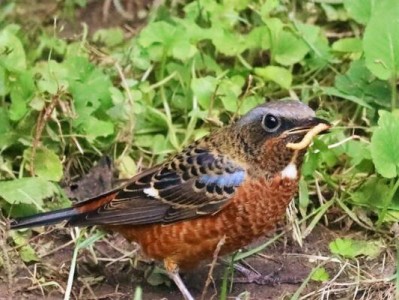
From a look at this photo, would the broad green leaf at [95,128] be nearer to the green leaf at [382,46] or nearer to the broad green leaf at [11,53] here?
the broad green leaf at [11,53]

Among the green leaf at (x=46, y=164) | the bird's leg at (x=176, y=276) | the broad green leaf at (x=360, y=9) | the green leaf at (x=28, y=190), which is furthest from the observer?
the broad green leaf at (x=360, y=9)

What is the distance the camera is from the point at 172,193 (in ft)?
17.3

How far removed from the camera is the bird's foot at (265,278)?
540cm

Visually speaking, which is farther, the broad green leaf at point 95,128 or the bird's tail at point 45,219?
the broad green leaf at point 95,128

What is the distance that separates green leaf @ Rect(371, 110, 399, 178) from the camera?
5.46 meters

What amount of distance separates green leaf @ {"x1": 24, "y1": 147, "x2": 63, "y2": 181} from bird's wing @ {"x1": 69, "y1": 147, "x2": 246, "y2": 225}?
1.77ft

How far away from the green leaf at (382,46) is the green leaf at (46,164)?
5.50 ft

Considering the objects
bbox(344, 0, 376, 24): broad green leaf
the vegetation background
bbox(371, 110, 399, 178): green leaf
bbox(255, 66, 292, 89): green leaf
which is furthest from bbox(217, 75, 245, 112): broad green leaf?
bbox(371, 110, 399, 178): green leaf

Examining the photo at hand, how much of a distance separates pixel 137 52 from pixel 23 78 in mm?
859

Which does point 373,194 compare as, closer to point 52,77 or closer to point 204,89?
point 204,89

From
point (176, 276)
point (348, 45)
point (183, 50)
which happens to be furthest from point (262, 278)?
point (348, 45)

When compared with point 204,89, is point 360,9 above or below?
above

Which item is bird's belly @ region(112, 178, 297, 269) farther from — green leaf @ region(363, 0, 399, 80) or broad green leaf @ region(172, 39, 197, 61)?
broad green leaf @ region(172, 39, 197, 61)

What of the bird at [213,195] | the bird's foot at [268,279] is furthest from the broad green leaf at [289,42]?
the bird's foot at [268,279]
